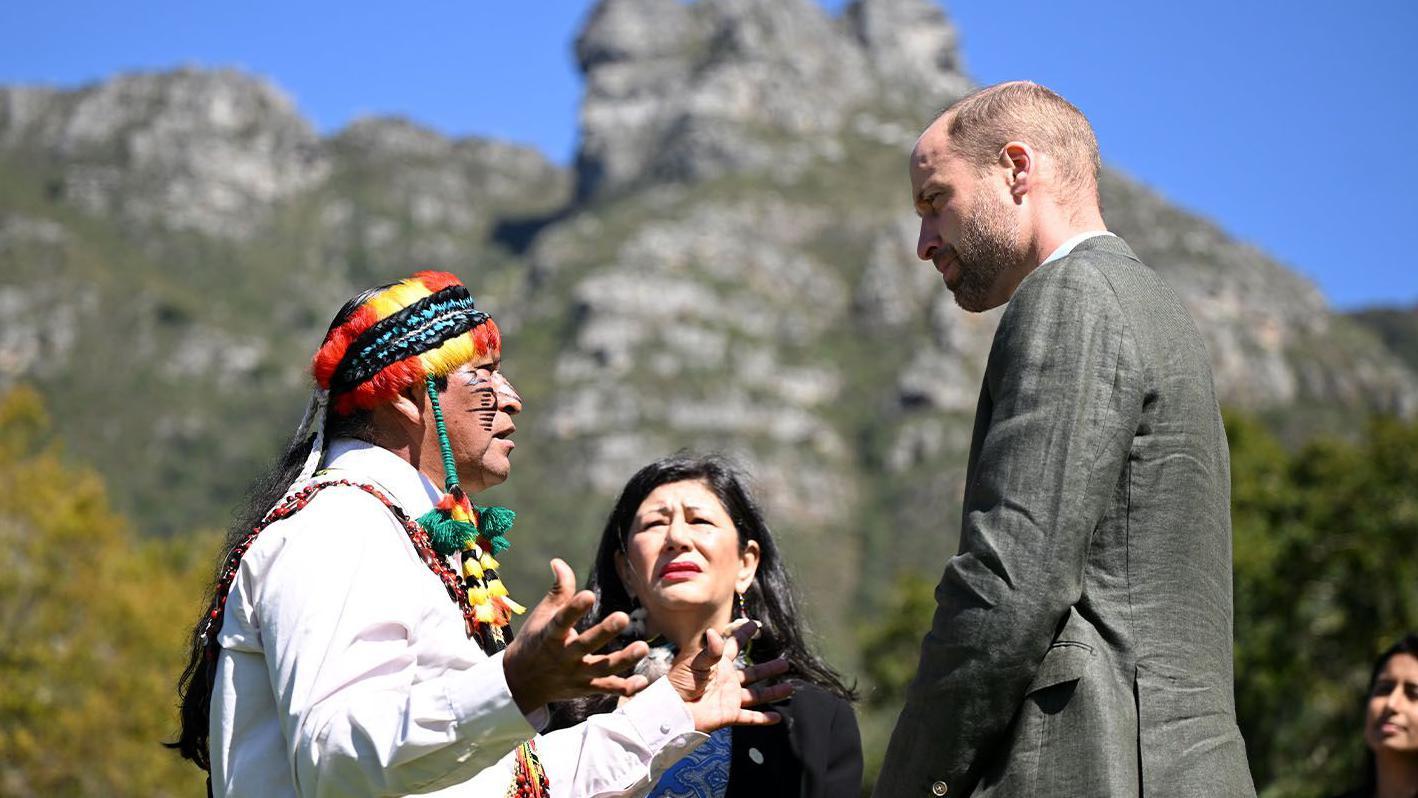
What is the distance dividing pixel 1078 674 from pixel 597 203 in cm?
13678

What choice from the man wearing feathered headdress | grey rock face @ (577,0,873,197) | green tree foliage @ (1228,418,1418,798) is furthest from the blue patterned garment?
grey rock face @ (577,0,873,197)

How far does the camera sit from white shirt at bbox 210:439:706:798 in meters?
2.55

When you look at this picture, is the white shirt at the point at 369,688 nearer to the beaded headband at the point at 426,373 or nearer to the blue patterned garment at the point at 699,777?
the beaded headband at the point at 426,373

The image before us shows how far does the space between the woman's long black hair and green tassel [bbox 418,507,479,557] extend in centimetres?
135

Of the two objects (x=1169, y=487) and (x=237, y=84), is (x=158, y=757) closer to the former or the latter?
(x=1169, y=487)

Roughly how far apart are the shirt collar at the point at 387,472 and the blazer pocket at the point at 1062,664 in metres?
1.24

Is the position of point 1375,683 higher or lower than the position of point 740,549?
lower

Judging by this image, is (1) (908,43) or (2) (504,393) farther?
(1) (908,43)

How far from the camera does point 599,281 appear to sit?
11312cm

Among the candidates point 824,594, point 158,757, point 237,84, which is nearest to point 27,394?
point 158,757

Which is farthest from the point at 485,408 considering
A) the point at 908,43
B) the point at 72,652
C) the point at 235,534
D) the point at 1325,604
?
the point at 908,43

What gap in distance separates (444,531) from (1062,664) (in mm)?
1208

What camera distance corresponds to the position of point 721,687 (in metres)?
3.14

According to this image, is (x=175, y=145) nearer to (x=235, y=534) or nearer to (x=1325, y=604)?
(x=1325, y=604)
